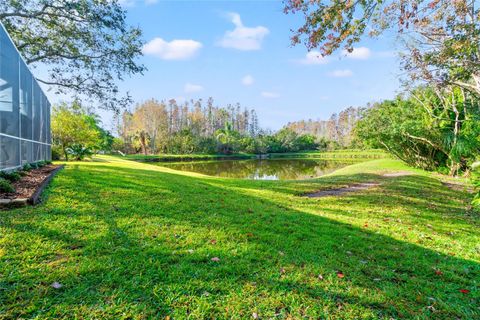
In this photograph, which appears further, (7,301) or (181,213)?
(181,213)

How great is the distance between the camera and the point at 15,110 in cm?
716

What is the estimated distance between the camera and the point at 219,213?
4719 mm

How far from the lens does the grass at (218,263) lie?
2.11 m

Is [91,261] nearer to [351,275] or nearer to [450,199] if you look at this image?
[351,275]

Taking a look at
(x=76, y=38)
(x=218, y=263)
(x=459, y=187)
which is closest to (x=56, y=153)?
(x=76, y=38)

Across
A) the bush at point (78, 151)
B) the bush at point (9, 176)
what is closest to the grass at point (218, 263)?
the bush at point (9, 176)

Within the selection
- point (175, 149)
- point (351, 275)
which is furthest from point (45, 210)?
point (175, 149)

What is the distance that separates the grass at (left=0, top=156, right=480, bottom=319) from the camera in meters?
2.11

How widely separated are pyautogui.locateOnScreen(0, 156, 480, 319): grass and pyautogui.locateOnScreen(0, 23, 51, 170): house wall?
8.49 feet

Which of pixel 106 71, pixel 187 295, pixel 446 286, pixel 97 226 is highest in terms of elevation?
pixel 106 71

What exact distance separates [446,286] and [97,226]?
4.44 m

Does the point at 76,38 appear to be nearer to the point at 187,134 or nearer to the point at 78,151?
the point at 78,151

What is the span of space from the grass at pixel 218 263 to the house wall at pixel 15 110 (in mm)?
2589

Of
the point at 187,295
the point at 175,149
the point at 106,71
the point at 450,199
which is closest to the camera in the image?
the point at 187,295
